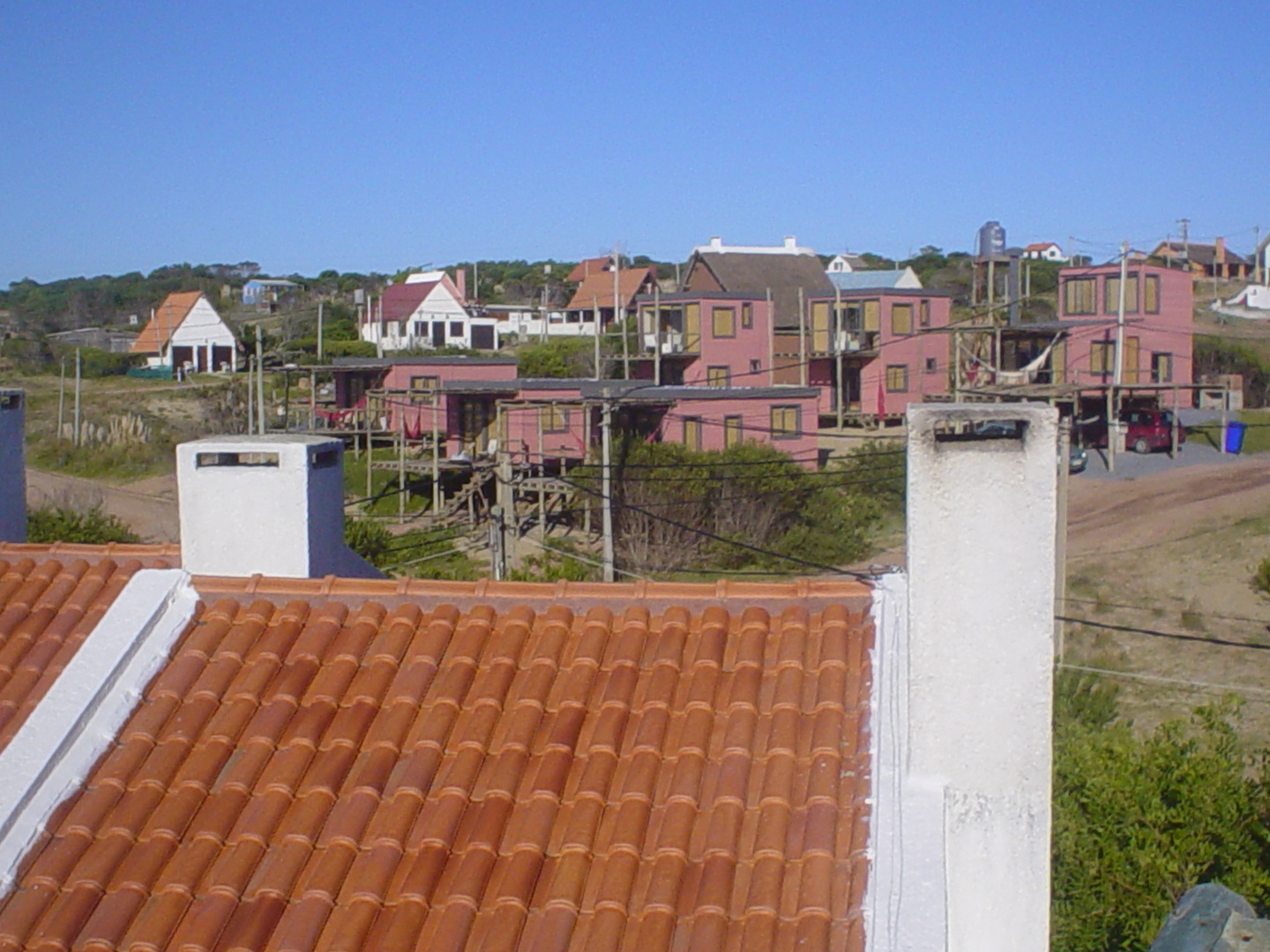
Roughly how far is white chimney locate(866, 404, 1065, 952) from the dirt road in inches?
1053

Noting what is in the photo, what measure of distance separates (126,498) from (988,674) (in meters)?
36.7

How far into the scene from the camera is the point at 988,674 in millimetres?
5098

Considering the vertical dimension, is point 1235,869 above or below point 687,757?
below

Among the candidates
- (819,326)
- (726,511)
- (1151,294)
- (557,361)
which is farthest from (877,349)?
(726,511)

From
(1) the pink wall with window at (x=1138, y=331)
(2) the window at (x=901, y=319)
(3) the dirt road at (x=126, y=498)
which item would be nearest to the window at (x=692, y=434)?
(1) the pink wall with window at (x=1138, y=331)

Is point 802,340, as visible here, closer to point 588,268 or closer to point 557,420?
point 557,420

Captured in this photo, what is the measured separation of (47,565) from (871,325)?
48792mm

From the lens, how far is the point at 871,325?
176ft

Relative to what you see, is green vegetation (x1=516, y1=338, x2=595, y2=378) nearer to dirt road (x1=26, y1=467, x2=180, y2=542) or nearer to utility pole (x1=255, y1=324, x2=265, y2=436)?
dirt road (x1=26, y1=467, x2=180, y2=542)

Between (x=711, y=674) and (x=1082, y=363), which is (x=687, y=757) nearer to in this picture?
(x=711, y=674)

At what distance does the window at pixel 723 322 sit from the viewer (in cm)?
5200

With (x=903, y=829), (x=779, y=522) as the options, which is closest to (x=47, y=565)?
(x=903, y=829)

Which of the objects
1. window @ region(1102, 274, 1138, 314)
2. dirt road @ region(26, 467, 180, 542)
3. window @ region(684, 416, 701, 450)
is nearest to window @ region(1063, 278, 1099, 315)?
window @ region(1102, 274, 1138, 314)

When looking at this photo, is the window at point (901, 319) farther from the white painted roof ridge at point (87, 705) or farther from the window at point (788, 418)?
the white painted roof ridge at point (87, 705)
